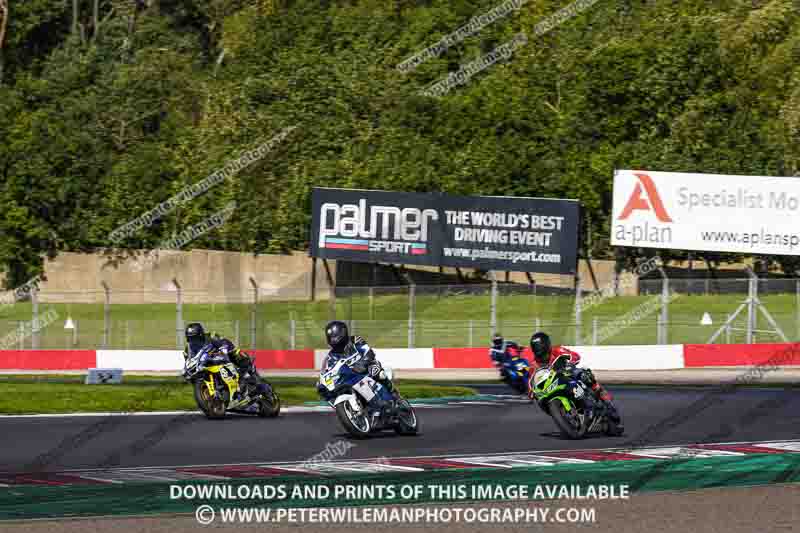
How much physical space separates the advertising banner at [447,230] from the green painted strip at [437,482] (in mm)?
24820

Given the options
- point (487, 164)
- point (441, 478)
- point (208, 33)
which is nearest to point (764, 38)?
point (487, 164)

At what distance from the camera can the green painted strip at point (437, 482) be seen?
1255cm

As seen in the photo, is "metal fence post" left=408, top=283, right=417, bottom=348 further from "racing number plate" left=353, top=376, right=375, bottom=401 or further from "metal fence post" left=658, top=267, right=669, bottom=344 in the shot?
"racing number plate" left=353, top=376, right=375, bottom=401

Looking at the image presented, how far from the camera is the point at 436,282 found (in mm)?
49000

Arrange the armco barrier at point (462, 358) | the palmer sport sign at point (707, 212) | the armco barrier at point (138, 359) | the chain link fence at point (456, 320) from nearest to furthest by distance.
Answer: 1. the armco barrier at point (462, 358)
2. the chain link fence at point (456, 320)
3. the armco barrier at point (138, 359)
4. the palmer sport sign at point (707, 212)

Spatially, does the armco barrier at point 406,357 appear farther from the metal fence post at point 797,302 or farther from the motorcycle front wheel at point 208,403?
the motorcycle front wheel at point 208,403

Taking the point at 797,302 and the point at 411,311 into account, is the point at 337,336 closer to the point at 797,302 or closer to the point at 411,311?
the point at 411,311

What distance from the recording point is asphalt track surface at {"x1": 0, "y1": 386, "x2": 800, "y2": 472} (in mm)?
16297

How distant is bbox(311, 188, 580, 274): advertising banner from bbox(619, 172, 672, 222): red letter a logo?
198 cm

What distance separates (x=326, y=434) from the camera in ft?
61.3

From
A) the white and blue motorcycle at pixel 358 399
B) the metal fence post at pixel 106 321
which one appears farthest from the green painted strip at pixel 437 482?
the metal fence post at pixel 106 321

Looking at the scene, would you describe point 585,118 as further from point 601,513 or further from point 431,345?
point 601,513

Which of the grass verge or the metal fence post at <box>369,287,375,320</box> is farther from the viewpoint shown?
the metal fence post at <box>369,287,375,320</box>

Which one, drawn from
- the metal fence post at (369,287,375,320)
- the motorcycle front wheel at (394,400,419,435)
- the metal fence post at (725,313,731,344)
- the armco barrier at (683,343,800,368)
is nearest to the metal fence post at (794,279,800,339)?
the armco barrier at (683,343,800,368)
